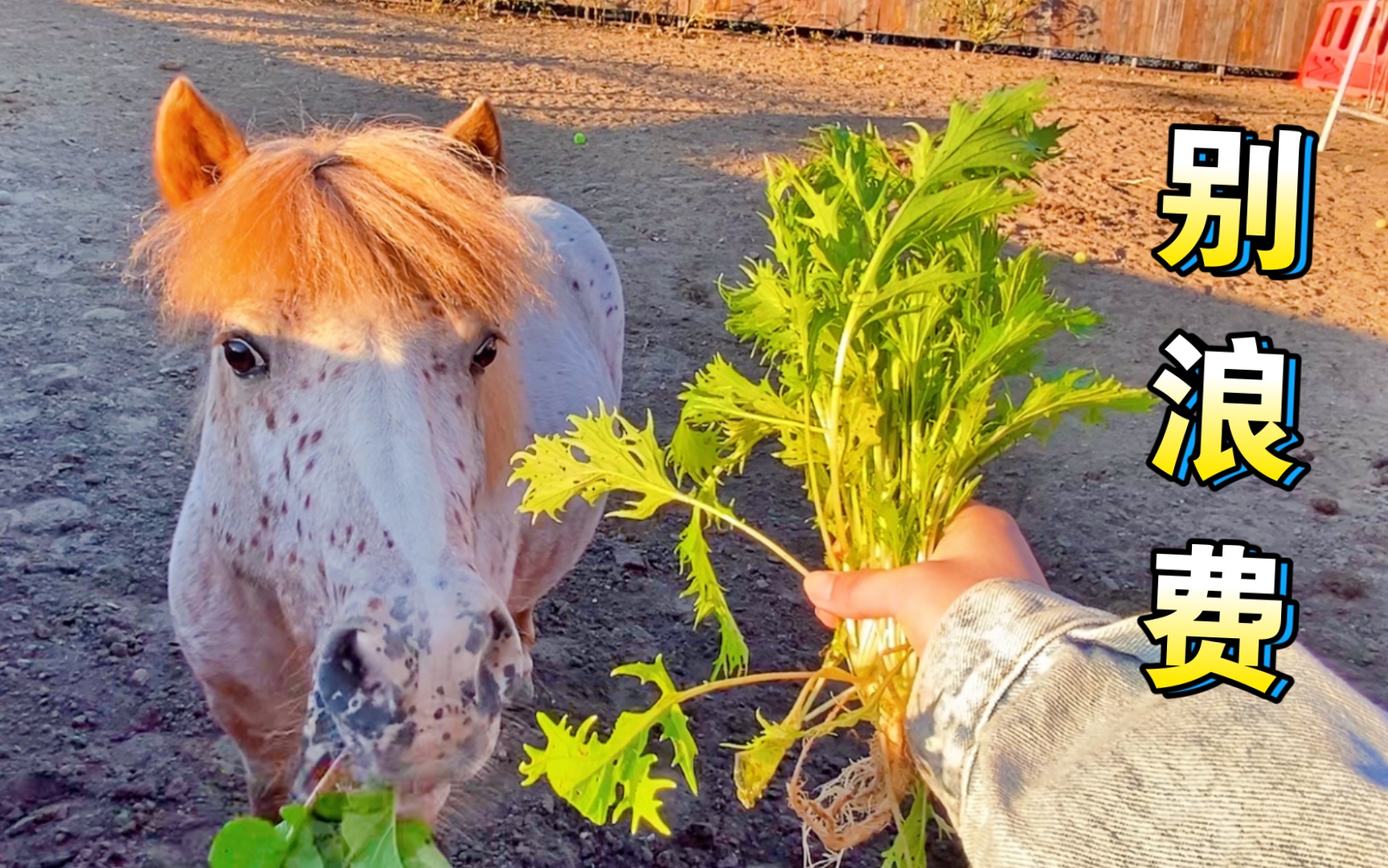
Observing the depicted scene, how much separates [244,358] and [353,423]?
0.32 meters

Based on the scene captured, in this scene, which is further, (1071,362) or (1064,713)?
(1071,362)

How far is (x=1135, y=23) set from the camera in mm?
12750

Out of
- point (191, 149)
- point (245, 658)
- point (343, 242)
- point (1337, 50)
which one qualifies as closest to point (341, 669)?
point (343, 242)

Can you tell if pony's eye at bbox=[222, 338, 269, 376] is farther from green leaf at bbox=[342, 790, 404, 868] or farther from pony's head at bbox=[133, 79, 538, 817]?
green leaf at bbox=[342, 790, 404, 868]

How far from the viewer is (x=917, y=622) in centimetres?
155

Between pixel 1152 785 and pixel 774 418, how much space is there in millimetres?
971

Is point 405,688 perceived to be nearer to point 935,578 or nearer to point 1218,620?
point 935,578

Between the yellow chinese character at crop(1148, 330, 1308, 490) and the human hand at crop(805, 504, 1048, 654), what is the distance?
312mm

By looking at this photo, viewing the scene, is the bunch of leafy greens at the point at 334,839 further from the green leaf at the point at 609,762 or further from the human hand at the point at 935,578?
the human hand at the point at 935,578

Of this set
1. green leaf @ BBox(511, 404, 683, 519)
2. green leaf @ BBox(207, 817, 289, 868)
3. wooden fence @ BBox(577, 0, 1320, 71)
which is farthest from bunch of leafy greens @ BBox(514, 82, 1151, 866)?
wooden fence @ BBox(577, 0, 1320, 71)

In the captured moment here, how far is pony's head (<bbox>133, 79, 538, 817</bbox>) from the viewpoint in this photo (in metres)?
1.54

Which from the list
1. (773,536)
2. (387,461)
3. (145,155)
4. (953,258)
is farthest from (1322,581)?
(145,155)

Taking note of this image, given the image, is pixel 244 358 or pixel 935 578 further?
pixel 244 358

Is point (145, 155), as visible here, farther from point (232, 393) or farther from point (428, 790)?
point (428, 790)
